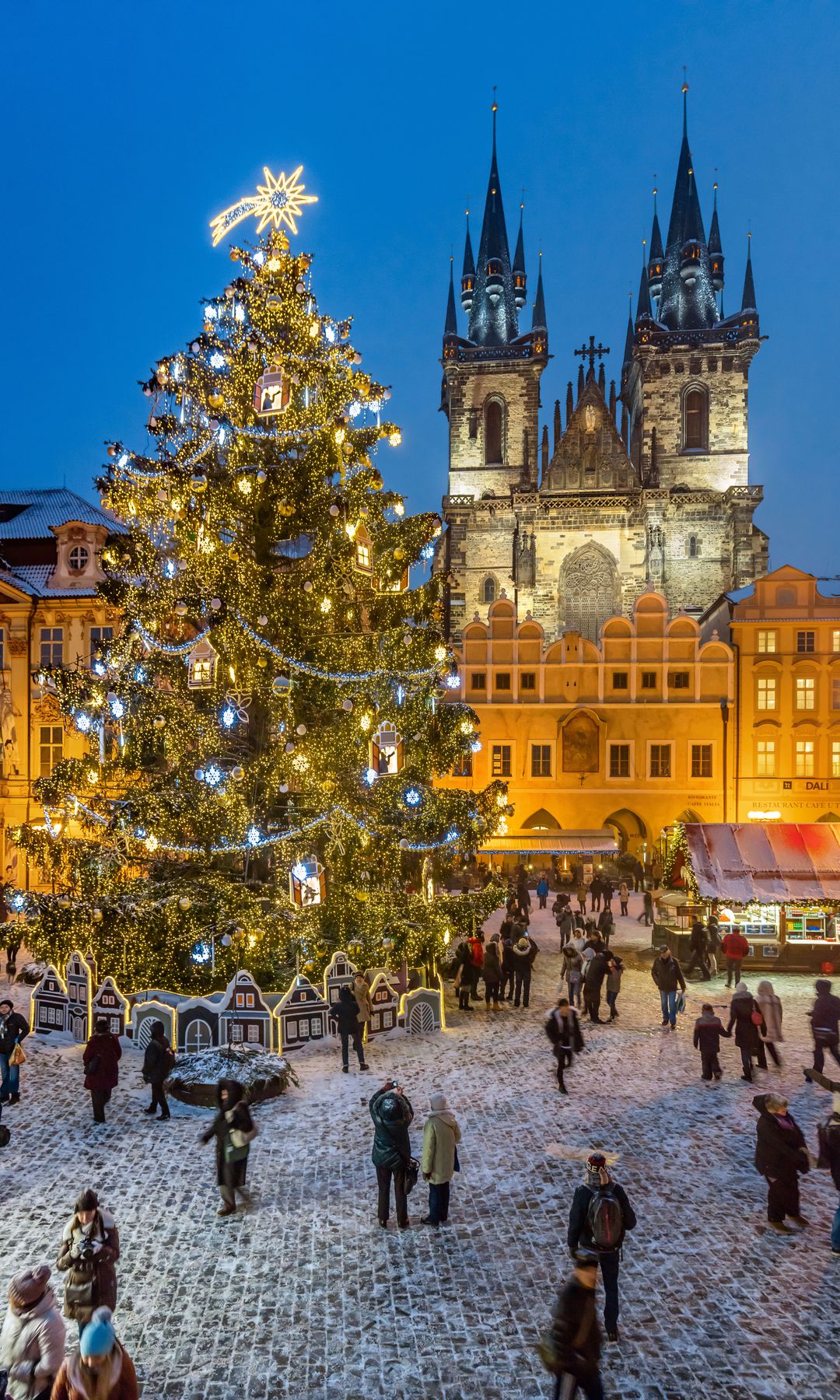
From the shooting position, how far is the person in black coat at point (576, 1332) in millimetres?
5113

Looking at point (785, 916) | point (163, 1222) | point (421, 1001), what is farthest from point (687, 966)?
point (163, 1222)

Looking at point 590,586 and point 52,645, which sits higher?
point 590,586

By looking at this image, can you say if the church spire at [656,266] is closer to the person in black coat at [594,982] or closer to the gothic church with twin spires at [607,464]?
the gothic church with twin spires at [607,464]

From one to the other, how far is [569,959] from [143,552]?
34.8ft

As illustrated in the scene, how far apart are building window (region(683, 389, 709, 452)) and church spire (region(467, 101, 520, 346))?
37.7 ft

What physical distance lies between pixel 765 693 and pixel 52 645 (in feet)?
82.2

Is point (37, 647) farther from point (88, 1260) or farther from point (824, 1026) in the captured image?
point (88, 1260)

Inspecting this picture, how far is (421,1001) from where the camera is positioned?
48.7ft

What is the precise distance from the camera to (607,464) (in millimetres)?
51406

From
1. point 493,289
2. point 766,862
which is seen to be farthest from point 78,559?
point 493,289

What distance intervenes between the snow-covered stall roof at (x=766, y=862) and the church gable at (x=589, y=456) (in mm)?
33430

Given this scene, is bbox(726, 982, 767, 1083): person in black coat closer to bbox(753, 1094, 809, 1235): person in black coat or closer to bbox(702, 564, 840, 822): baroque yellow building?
bbox(753, 1094, 809, 1235): person in black coat

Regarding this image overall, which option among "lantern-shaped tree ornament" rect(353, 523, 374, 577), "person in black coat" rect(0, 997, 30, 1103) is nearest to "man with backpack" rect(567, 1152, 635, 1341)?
"person in black coat" rect(0, 997, 30, 1103)

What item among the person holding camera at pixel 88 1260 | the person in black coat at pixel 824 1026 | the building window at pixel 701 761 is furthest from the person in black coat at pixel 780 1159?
the building window at pixel 701 761
